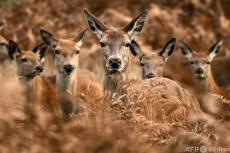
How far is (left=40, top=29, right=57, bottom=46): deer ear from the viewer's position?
508 inches

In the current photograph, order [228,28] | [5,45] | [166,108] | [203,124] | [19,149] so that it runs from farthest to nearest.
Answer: [228,28] → [5,45] → [166,108] → [203,124] → [19,149]

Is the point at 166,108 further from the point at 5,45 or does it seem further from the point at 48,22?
the point at 48,22

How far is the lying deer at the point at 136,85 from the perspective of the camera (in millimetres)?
7122

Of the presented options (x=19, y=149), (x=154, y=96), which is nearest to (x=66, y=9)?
(x=154, y=96)

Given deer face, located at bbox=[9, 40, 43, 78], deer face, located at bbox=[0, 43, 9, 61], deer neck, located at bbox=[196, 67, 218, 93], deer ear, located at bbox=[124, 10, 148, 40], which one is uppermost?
deer face, located at bbox=[0, 43, 9, 61]

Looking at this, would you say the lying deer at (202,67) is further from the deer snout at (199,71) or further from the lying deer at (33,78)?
the lying deer at (33,78)

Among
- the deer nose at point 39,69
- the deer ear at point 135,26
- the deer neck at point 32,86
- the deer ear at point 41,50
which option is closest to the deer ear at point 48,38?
the deer nose at point 39,69

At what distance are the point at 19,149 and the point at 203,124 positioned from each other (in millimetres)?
1390

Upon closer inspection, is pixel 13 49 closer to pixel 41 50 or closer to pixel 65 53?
pixel 41 50

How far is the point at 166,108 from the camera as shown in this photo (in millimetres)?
7258

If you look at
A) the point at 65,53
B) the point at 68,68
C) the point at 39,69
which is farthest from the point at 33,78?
the point at 68,68

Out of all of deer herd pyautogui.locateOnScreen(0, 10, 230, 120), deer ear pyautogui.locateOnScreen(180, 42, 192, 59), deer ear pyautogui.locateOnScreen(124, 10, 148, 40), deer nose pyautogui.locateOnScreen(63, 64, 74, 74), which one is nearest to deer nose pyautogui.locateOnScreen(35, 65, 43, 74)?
deer herd pyautogui.locateOnScreen(0, 10, 230, 120)

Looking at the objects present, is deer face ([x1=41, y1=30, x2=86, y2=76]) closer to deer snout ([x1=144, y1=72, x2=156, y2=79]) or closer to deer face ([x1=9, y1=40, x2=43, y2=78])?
deer face ([x1=9, y1=40, x2=43, y2=78])

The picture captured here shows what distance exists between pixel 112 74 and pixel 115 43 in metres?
0.66
